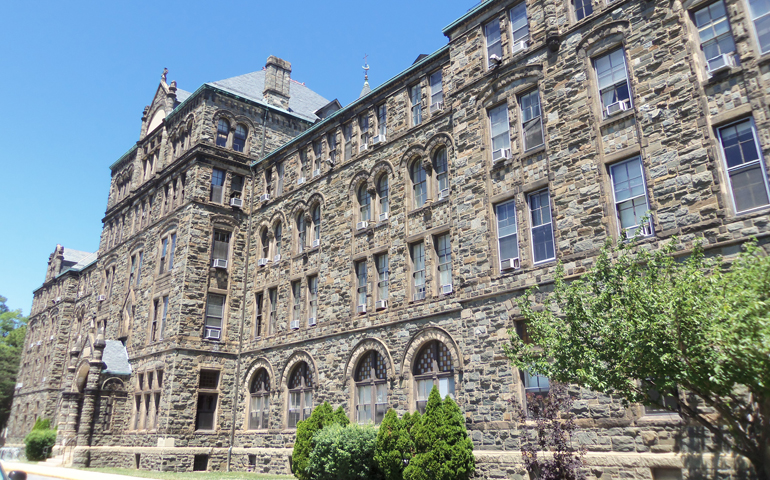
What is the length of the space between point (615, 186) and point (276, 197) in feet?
61.9

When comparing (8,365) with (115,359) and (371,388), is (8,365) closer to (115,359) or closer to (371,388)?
Result: (115,359)

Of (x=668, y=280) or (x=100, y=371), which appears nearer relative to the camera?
(x=668, y=280)

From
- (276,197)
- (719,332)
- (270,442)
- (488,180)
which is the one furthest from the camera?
(276,197)

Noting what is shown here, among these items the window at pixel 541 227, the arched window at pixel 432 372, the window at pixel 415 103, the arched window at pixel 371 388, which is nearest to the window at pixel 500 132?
the window at pixel 541 227

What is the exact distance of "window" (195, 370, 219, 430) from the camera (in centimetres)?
2775

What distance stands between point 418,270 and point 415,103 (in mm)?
6833

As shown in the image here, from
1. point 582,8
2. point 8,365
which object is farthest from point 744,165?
point 8,365

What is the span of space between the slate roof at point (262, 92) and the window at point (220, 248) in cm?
819

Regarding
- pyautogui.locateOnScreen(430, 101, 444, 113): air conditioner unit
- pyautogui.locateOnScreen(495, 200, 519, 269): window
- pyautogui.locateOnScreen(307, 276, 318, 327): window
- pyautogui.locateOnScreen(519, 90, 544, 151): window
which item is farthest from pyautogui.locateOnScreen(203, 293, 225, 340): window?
pyautogui.locateOnScreen(519, 90, 544, 151): window

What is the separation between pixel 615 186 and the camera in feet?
48.3

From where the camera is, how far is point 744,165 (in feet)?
41.1

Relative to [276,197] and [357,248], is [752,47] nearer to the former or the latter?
[357,248]

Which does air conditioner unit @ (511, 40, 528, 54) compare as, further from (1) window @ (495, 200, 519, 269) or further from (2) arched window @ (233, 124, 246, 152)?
(2) arched window @ (233, 124, 246, 152)

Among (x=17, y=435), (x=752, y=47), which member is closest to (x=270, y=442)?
(x=752, y=47)
